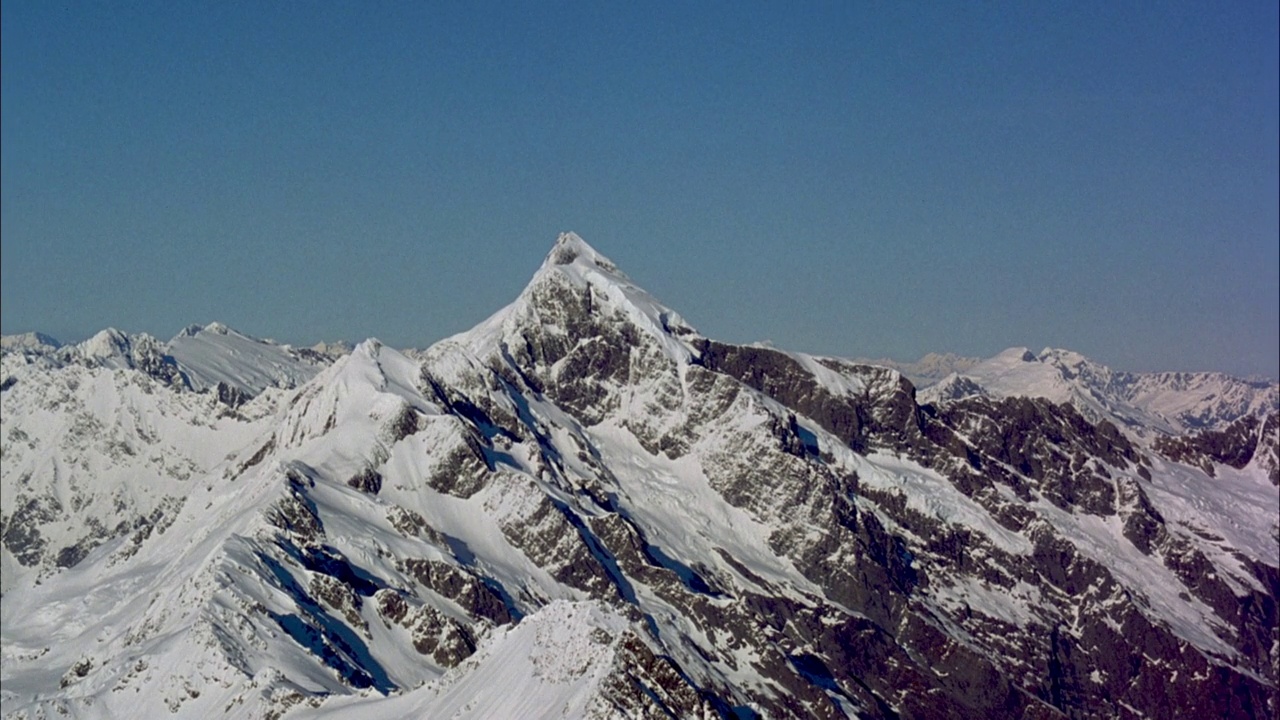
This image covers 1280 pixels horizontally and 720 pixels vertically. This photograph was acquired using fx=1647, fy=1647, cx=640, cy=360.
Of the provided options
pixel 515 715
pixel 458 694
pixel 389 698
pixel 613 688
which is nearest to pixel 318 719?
pixel 389 698

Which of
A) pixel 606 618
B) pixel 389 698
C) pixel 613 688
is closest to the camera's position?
pixel 613 688

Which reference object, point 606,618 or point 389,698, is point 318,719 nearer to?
point 389,698

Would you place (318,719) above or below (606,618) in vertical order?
below

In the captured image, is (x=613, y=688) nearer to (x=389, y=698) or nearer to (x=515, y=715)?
(x=515, y=715)

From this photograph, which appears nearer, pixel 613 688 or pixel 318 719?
pixel 613 688

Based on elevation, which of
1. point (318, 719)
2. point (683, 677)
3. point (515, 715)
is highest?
point (683, 677)

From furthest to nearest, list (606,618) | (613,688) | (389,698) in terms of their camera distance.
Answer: (389,698) → (606,618) → (613,688)

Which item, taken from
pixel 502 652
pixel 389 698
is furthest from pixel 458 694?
pixel 389 698

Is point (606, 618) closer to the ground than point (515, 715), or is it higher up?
higher up

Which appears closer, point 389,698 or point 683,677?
point 683,677
